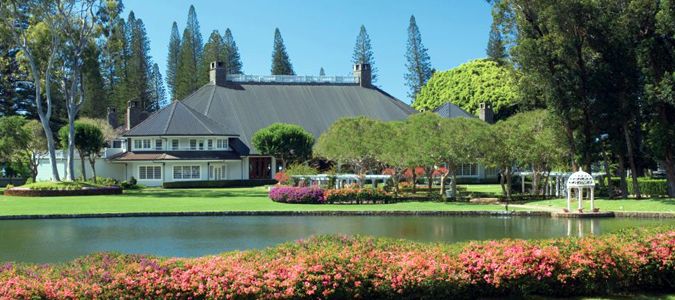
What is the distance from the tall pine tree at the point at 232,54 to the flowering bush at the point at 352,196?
52.2 meters

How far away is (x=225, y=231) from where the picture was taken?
2212cm

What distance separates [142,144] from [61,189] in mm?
14800

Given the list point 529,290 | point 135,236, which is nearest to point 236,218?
point 135,236

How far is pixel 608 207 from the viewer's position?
2948 cm

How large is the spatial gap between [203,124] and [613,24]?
109 ft

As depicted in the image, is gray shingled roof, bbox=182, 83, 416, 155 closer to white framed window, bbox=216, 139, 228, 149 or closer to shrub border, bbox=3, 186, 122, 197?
white framed window, bbox=216, 139, 228, 149

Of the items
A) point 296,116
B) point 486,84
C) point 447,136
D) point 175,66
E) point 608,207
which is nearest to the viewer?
point 608,207

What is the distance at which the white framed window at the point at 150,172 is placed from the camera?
54.8 metres

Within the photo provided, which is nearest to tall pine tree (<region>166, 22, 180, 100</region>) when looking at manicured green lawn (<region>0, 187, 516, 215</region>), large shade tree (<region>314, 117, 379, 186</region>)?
large shade tree (<region>314, 117, 379, 186</region>)

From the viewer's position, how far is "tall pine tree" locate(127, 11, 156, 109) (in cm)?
7875

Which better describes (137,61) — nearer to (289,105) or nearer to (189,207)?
(289,105)

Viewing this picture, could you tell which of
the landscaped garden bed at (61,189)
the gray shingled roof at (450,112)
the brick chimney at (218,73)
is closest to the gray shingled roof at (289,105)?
the brick chimney at (218,73)

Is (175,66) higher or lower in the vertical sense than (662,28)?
higher

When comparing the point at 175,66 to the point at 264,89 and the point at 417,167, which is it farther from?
the point at 417,167
